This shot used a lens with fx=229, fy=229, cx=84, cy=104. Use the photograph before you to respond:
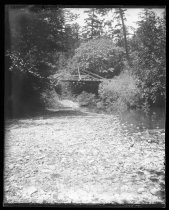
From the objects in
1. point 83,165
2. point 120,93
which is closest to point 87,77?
point 120,93

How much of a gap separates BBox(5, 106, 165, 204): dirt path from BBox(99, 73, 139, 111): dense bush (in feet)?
1.68

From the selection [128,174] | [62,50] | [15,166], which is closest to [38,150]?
[15,166]

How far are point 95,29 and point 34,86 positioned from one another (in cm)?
289

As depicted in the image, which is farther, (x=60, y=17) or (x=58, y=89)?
(x=58, y=89)

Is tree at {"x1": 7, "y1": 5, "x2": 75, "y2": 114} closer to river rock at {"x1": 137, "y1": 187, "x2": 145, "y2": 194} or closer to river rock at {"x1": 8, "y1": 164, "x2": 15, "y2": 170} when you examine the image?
river rock at {"x1": 8, "y1": 164, "x2": 15, "y2": 170}

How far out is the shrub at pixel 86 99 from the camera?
6605mm

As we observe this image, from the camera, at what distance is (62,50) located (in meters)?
6.14

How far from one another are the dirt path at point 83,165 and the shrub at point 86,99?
577 mm

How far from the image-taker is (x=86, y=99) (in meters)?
6.83

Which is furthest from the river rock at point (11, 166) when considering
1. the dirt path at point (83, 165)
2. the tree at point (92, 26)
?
the tree at point (92, 26)

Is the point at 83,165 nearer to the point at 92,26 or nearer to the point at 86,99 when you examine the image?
the point at 86,99

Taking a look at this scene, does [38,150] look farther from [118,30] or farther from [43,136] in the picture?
[118,30]

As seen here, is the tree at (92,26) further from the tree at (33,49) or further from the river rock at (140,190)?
the river rock at (140,190)

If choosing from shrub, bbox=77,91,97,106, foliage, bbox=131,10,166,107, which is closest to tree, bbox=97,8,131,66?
foliage, bbox=131,10,166,107
